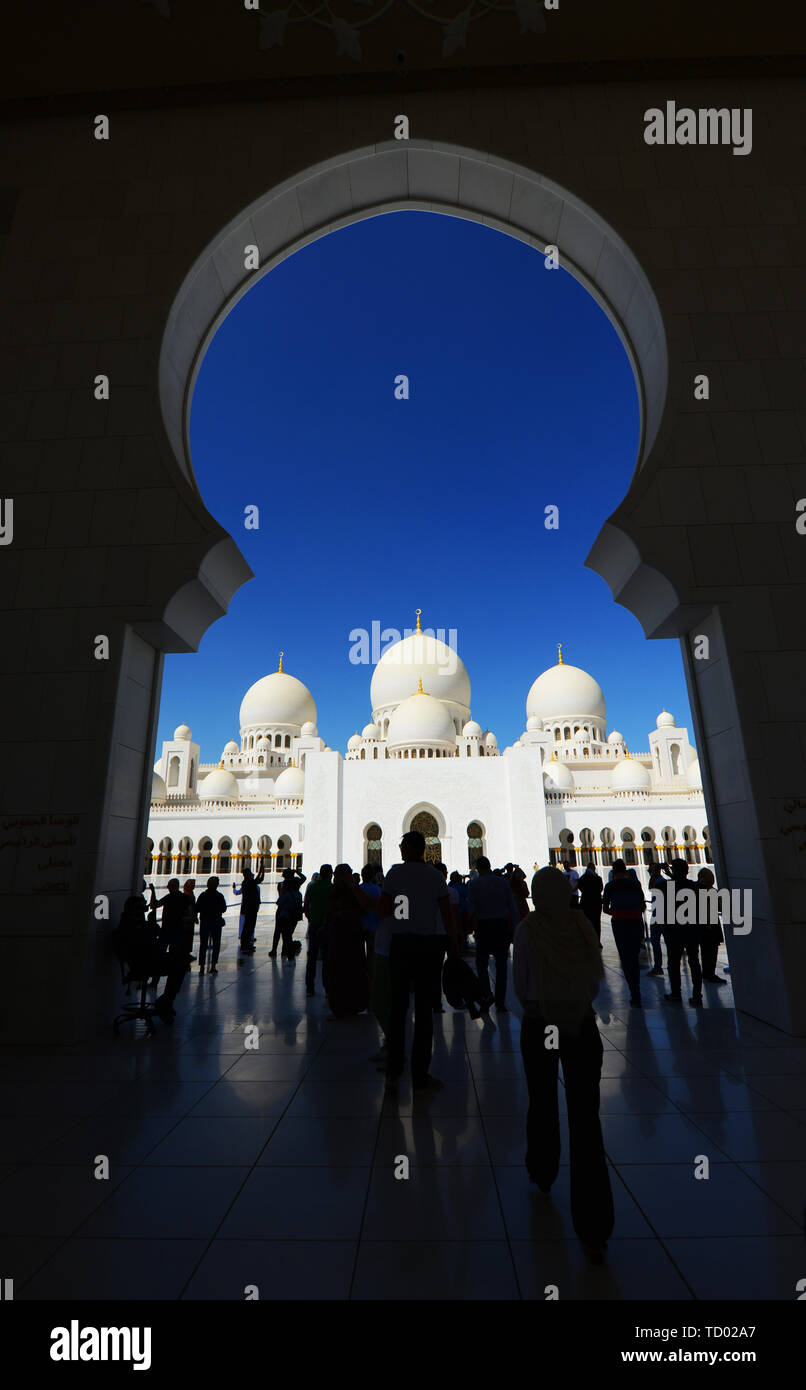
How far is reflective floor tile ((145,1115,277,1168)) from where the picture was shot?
8.78ft

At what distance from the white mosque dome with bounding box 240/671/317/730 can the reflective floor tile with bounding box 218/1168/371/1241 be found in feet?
123

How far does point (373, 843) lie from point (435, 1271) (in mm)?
24333

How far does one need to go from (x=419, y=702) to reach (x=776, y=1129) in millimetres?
28557

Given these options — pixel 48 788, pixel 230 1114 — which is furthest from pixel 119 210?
pixel 230 1114

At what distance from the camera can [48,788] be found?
4.62 meters

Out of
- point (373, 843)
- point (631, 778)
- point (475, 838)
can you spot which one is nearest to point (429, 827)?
point (475, 838)

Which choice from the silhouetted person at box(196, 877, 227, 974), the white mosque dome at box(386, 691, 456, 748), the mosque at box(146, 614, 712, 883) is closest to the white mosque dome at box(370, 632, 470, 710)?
the mosque at box(146, 614, 712, 883)

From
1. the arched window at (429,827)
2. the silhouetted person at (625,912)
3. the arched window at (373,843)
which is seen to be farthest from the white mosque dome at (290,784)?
the silhouetted person at (625,912)

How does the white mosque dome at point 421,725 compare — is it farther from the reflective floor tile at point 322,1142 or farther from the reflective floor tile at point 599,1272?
the reflective floor tile at point 599,1272

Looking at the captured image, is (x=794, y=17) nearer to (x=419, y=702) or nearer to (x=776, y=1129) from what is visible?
(x=776, y=1129)

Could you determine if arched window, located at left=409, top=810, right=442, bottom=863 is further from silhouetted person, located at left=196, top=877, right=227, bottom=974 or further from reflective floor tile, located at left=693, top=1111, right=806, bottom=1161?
reflective floor tile, located at left=693, top=1111, right=806, bottom=1161

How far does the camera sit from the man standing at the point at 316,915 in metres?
6.14

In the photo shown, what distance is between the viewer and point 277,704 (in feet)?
130

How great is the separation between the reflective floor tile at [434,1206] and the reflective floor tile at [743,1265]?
59cm
